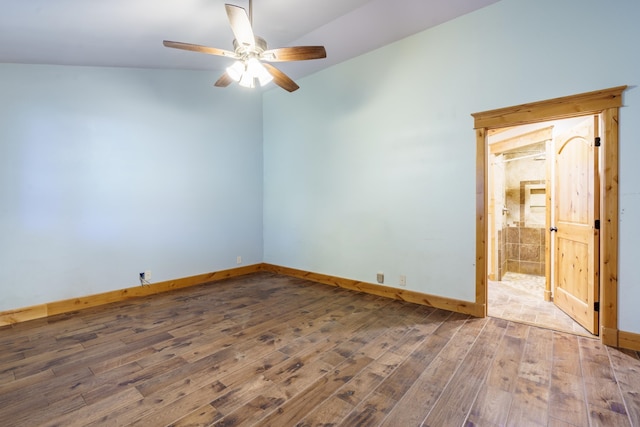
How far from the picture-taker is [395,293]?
375cm

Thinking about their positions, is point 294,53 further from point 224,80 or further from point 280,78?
point 224,80

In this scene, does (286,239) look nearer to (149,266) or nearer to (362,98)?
(149,266)

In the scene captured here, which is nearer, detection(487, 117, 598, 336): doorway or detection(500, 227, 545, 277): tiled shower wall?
detection(487, 117, 598, 336): doorway

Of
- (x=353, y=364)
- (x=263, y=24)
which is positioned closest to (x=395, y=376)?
(x=353, y=364)

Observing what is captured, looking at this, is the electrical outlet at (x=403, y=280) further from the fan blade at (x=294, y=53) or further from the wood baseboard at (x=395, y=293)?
the fan blade at (x=294, y=53)

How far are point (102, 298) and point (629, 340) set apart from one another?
5537 mm

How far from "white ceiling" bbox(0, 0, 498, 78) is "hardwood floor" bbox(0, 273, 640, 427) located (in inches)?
110

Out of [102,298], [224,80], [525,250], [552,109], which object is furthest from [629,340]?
[102,298]

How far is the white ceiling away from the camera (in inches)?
94.0

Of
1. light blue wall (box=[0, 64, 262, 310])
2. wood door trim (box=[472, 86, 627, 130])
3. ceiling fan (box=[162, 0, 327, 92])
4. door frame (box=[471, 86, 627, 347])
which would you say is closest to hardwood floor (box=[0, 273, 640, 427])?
door frame (box=[471, 86, 627, 347])

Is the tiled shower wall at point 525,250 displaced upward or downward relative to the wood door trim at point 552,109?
downward

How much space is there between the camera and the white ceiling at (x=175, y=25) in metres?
2.39

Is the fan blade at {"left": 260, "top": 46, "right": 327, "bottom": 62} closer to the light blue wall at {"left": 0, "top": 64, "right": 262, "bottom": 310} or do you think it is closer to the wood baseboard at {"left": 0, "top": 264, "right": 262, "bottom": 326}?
the light blue wall at {"left": 0, "top": 64, "right": 262, "bottom": 310}

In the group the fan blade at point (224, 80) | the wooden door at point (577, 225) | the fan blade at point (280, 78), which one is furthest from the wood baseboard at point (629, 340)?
the fan blade at point (224, 80)
